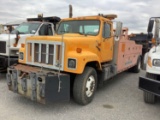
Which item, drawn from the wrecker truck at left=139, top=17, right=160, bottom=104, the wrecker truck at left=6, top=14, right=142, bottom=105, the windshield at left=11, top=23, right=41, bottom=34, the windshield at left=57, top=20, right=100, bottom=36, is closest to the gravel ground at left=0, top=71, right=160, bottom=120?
the wrecker truck at left=6, top=14, right=142, bottom=105

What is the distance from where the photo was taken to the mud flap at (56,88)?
4.02 meters

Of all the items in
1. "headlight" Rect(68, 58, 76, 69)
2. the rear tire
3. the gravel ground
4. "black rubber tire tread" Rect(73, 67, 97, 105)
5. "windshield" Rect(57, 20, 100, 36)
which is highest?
"windshield" Rect(57, 20, 100, 36)

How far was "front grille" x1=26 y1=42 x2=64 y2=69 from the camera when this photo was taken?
4.43 meters

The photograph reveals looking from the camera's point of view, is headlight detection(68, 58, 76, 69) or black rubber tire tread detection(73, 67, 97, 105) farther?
black rubber tire tread detection(73, 67, 97, 105)

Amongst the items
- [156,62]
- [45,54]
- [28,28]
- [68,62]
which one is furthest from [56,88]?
[28,28]

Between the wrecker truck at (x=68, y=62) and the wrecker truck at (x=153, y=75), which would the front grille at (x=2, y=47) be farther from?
the wrecker truck at (x=153, y=75)

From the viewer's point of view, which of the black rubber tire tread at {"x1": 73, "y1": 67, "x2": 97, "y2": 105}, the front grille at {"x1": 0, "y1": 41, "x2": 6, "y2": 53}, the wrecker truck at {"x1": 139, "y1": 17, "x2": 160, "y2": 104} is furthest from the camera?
the front grille at {"x1": 0, "y1": 41, "x2": 6, "y2": 53}

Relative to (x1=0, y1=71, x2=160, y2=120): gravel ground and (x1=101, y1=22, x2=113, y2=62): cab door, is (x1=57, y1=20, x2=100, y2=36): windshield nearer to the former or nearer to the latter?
(x1=101, y1=22, x2=113, y2=62): cab door

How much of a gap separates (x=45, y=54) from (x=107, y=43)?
1.99 metres

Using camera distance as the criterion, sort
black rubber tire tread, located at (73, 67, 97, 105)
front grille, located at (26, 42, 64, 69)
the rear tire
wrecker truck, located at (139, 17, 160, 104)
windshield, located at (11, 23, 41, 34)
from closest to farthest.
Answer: wrecker truck, located at (139, 17, 160, 104) → front grille, located at (26, 42, 64, 69) → black rubber tire tread, located at (73, 67, 97, 105) → the rear tire → windshield, located at (11, 23, 41, 34)

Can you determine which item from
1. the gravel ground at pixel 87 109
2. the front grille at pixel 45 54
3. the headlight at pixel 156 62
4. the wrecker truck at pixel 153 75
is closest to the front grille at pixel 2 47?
the gravel ground at pixel 87 109

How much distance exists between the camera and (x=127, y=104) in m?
5.04

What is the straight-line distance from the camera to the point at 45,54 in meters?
4.71

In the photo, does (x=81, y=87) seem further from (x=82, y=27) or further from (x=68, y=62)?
(x=82, y=27)
